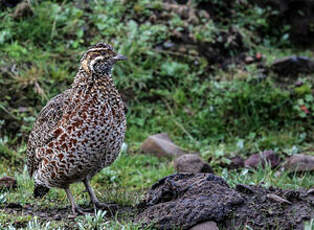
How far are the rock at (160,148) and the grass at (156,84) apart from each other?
111mm

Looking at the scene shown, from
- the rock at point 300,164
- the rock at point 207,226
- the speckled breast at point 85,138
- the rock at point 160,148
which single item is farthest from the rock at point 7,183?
the rock at point 300,164

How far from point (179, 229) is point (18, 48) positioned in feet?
16.3

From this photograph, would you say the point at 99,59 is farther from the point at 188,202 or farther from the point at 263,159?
the point at 263,159

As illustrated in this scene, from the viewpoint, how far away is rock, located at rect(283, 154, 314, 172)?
20.0 ft

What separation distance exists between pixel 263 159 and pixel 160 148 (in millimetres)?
1321

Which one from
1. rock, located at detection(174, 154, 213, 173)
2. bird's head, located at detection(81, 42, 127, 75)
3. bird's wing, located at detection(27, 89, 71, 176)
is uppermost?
bird's head, located at detection(81, 42, 127, 75)

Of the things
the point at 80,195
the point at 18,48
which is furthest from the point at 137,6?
the point at 80,195

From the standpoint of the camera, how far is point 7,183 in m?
5.63

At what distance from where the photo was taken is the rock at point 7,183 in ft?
18.3

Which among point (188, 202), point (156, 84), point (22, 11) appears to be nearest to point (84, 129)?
point (188, 202)

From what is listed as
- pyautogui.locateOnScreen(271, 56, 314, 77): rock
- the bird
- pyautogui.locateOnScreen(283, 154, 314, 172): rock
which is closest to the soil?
the bird

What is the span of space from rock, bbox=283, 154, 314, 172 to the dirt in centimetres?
152

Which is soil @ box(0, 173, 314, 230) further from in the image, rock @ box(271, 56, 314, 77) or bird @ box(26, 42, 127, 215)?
rock @ box(271, 56, 314, 77)

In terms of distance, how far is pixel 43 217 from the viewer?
4.56 metres
